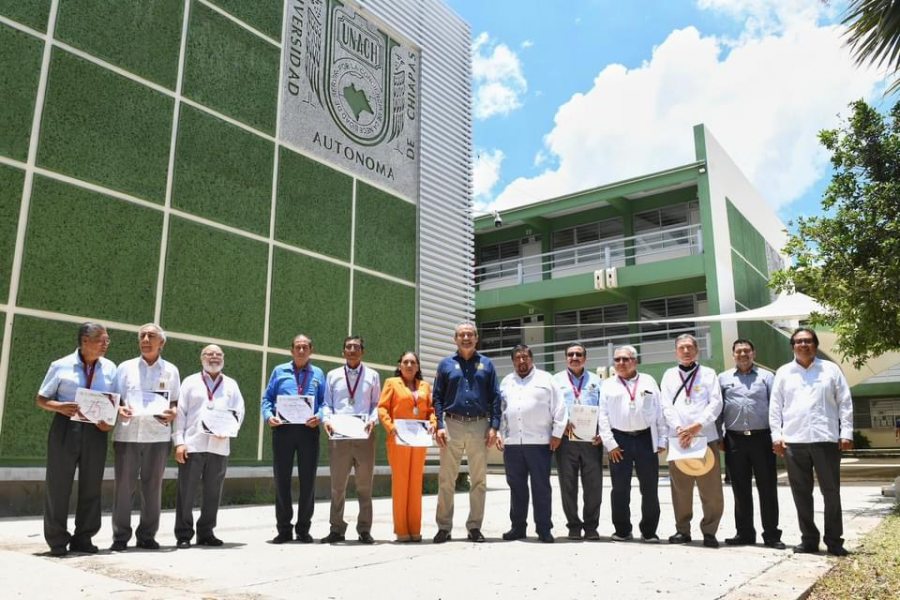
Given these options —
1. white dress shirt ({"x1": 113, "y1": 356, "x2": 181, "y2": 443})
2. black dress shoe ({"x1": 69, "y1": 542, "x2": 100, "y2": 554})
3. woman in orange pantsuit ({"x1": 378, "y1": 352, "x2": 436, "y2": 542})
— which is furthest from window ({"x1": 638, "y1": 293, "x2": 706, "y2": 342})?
black dress shoe ({"x1": 69, "y1": 542, "x2": 100, "y2": 554})

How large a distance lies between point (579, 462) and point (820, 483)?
172 centimetres

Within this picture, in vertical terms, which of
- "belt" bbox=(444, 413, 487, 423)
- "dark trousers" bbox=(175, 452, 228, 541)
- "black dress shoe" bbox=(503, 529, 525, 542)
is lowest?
"black dress shoe" bbox=(503, 529, 525, 542)

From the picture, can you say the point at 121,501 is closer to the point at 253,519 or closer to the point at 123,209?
the point at 253,519

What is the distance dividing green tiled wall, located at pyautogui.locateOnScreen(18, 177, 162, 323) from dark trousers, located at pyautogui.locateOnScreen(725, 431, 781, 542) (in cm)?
619

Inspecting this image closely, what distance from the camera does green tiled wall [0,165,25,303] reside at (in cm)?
679

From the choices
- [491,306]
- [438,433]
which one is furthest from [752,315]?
[438,433]

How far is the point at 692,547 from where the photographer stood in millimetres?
5039

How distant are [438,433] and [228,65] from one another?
6178mm

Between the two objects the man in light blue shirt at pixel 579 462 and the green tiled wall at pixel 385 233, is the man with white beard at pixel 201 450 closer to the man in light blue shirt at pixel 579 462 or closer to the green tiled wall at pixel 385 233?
the man in light blue shirt at pixel 579 462

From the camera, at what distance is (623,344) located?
1942cm

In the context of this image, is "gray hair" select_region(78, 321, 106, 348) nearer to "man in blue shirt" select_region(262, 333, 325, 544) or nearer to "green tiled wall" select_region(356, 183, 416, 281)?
"man in blue shirt" select_region(262, 333, 325, 544)

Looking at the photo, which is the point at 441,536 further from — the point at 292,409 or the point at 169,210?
the point at 169,210

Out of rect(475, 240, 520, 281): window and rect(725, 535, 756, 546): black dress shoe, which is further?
rect(475, 240, 520, 281): window

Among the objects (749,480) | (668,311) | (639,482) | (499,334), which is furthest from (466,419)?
(499,334)
